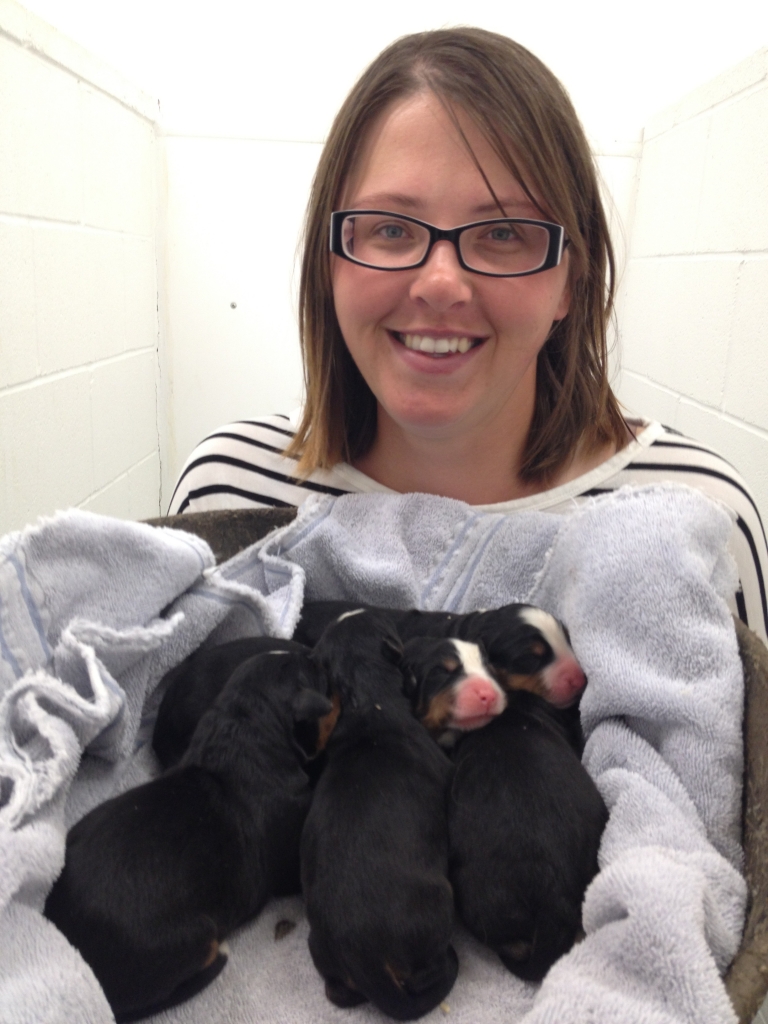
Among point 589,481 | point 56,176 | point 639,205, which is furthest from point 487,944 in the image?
point 639,205

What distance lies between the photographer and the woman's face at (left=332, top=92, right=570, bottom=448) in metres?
1.07

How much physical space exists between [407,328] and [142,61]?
2125mm

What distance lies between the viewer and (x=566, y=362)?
1.39m

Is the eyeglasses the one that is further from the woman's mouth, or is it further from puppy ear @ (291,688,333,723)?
puppy ear @ (291,688,333,723)

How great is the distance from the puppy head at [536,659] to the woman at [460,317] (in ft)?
0.99

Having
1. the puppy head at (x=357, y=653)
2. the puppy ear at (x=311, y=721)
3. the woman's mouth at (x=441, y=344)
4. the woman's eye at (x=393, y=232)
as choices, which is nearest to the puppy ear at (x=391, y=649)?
the puppy head at (x=357, y=653)

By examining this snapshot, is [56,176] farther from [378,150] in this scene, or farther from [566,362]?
[566,362]

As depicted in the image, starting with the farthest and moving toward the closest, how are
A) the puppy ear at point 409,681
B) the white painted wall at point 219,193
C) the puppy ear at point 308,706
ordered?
1. the white painted wall at point 219,193
2. the puppy ear at point 409,681
3. the puppy ear at point 308,706

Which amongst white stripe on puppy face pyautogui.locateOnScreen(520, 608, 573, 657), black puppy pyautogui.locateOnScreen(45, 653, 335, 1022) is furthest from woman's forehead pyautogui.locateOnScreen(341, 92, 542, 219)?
black puppy pyautogui.locateOnScreen(45, 653, 335, 1022)

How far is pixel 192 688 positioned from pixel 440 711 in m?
0.28

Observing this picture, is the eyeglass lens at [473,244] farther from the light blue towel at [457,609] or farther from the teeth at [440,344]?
the light blue towel at [457,609]

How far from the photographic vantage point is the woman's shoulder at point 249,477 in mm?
1395

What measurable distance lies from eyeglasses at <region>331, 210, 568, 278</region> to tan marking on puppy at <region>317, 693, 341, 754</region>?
586 mm

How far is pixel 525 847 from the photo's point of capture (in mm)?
684
